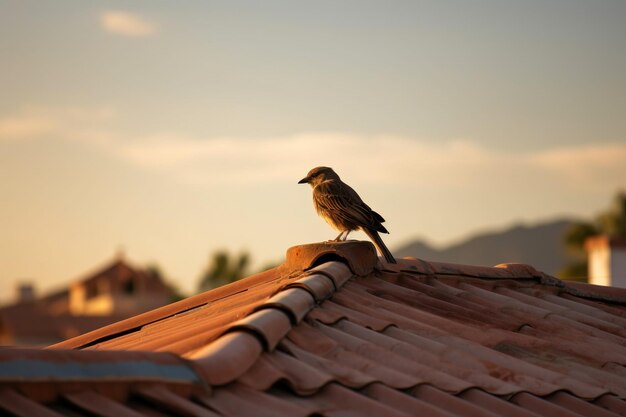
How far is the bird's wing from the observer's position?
27.2 ft

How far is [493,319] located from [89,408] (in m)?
3.47

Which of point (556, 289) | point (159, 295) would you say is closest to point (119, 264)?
point (159, 295)

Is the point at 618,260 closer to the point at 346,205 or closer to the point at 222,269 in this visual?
the point at 346,205

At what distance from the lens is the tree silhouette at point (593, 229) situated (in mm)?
56419

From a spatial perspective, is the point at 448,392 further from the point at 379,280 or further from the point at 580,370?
the point at 379,280

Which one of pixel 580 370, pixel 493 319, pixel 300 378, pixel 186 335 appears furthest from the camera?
pixel 493 319

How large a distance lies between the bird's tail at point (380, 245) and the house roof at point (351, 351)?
74 mm

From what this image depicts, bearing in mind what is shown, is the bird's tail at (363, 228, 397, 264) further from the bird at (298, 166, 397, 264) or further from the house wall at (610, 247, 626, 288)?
the house wall at (610, 247, 626, 288)

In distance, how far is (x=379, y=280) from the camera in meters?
6.92

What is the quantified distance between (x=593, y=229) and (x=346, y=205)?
5153cm

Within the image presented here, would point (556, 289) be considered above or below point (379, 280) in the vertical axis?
above

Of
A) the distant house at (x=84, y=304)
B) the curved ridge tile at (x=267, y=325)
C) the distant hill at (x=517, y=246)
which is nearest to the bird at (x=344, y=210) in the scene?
the curved ridge tile at (x=267, y=325)

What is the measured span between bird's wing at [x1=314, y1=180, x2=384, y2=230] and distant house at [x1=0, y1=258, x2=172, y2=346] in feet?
131

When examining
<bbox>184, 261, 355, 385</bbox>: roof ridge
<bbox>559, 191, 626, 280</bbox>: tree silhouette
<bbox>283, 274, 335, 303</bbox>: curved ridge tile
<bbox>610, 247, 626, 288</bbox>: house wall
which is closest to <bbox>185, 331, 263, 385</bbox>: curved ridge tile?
<bbox>184, 261, 355, 385</bbox>: roof ridge
